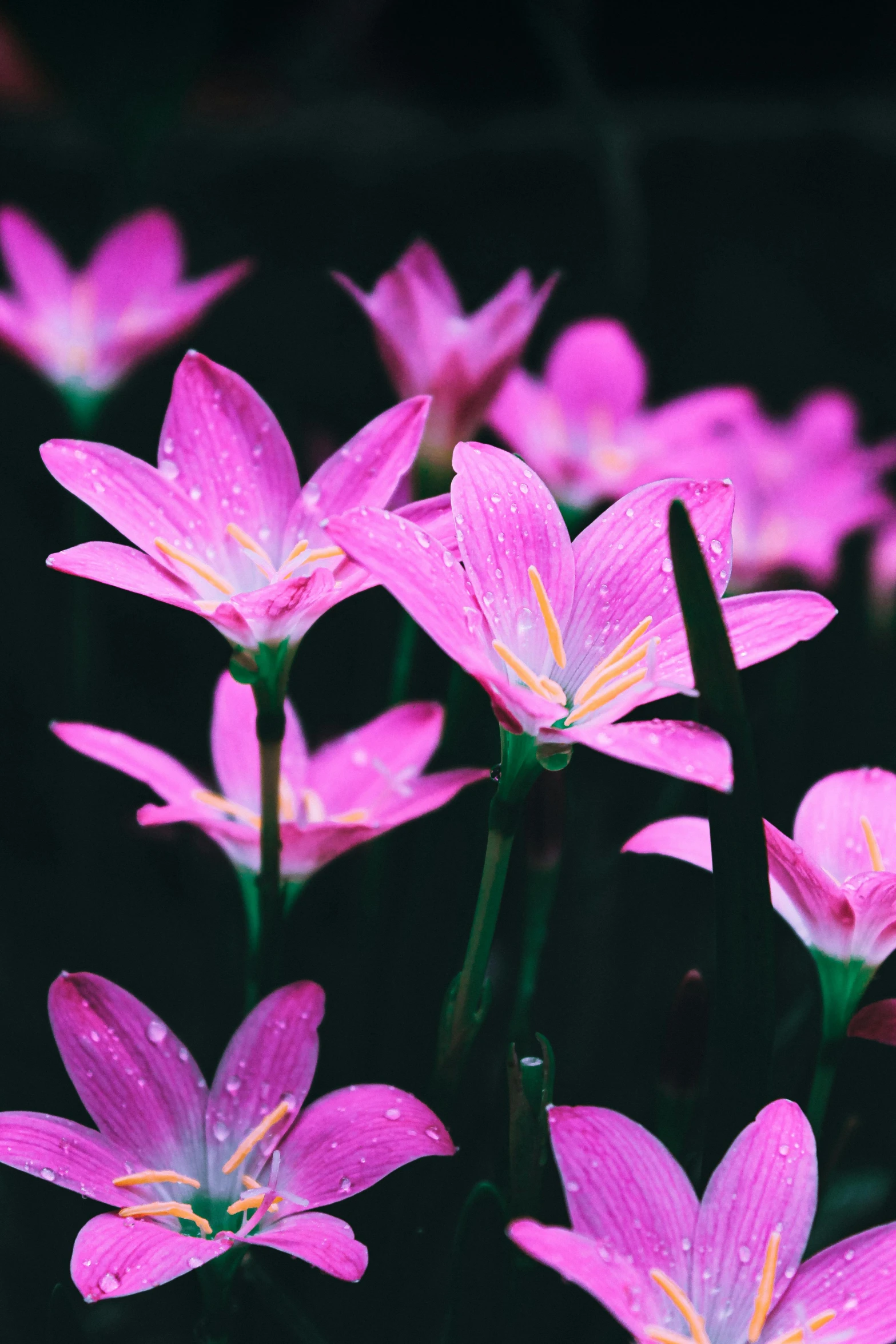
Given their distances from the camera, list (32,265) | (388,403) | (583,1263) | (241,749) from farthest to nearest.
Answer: (388,403)
(32,265)
(241,749)
(583,1263)

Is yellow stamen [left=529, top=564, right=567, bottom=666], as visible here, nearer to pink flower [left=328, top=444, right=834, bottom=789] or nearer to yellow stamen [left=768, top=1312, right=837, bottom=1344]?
pink flower [left=328, top=444, right=834, bottom=789]

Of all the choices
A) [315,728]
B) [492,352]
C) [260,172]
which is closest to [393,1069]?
[492,352]

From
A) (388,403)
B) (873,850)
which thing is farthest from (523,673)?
(388,403)

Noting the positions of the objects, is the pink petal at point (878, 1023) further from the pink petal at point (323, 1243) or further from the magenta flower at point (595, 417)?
the magenta flower at point (595, 417)

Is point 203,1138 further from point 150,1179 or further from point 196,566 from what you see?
point 196,566

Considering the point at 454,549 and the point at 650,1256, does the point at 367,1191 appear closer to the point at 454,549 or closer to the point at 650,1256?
the point at 650,1256
